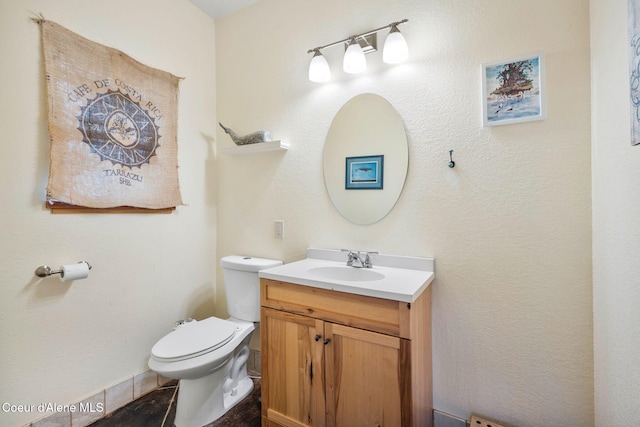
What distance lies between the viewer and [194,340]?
1.49 m

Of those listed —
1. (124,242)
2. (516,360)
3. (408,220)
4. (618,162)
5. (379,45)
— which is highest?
(379,45)

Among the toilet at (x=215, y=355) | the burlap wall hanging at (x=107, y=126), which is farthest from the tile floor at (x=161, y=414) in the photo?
the burlap wall hanging at (x=107, y=126)

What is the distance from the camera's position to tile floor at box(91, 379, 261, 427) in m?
1.54

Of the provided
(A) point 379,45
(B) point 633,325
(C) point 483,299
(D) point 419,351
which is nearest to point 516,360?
(C) point 483,299

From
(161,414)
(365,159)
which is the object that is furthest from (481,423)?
(161,414)

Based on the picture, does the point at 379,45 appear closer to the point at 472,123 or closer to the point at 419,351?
the point at 472,123

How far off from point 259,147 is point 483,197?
1319mm

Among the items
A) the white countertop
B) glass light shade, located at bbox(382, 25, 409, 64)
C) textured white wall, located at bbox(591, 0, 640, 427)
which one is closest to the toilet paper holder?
the white countertop

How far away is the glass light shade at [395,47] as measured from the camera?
1.44 meters

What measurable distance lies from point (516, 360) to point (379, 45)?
1.69m

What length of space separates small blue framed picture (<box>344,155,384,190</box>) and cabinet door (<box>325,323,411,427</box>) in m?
0.78

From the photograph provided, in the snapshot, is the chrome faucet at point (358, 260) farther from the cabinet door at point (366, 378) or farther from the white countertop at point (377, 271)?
the cabinet door at point (366, 378)

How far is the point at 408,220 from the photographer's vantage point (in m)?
1.52

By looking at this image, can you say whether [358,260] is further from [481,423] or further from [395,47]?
[395,47]
